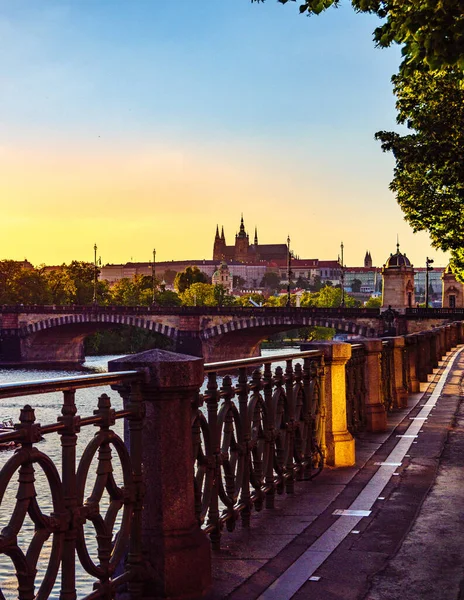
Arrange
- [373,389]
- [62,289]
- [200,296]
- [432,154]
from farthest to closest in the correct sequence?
[200,296] < [62,289] < [432,154] < [373,389]

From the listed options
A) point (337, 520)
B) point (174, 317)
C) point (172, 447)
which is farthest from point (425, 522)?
point (174, 317)

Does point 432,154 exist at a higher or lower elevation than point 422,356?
higher

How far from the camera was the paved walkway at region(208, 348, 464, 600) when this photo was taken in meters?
4.60

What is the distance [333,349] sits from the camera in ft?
26.3

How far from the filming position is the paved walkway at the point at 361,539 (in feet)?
15.1

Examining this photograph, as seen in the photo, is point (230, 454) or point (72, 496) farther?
point (230, 454)

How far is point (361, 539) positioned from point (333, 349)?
8.76ft

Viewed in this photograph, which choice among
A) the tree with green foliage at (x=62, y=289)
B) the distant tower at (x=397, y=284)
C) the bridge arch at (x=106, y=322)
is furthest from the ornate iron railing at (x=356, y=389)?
the tree with green foliage at (x=62, y=289)

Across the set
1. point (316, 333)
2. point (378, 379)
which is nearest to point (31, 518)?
point (378, 379)

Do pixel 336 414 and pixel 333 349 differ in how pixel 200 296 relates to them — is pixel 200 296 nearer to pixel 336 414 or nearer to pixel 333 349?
pixel 336 414

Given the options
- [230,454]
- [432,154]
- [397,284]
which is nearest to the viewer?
[230,454]

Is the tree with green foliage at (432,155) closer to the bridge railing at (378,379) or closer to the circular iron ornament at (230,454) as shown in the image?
the bridge railing at (378,379)

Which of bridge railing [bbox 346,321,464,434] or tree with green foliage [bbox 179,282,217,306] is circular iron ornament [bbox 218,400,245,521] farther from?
tree with green foliage [bbox 179,282,217,306]

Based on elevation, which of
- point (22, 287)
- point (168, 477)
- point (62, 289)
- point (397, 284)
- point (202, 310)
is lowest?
point (168, 477)
